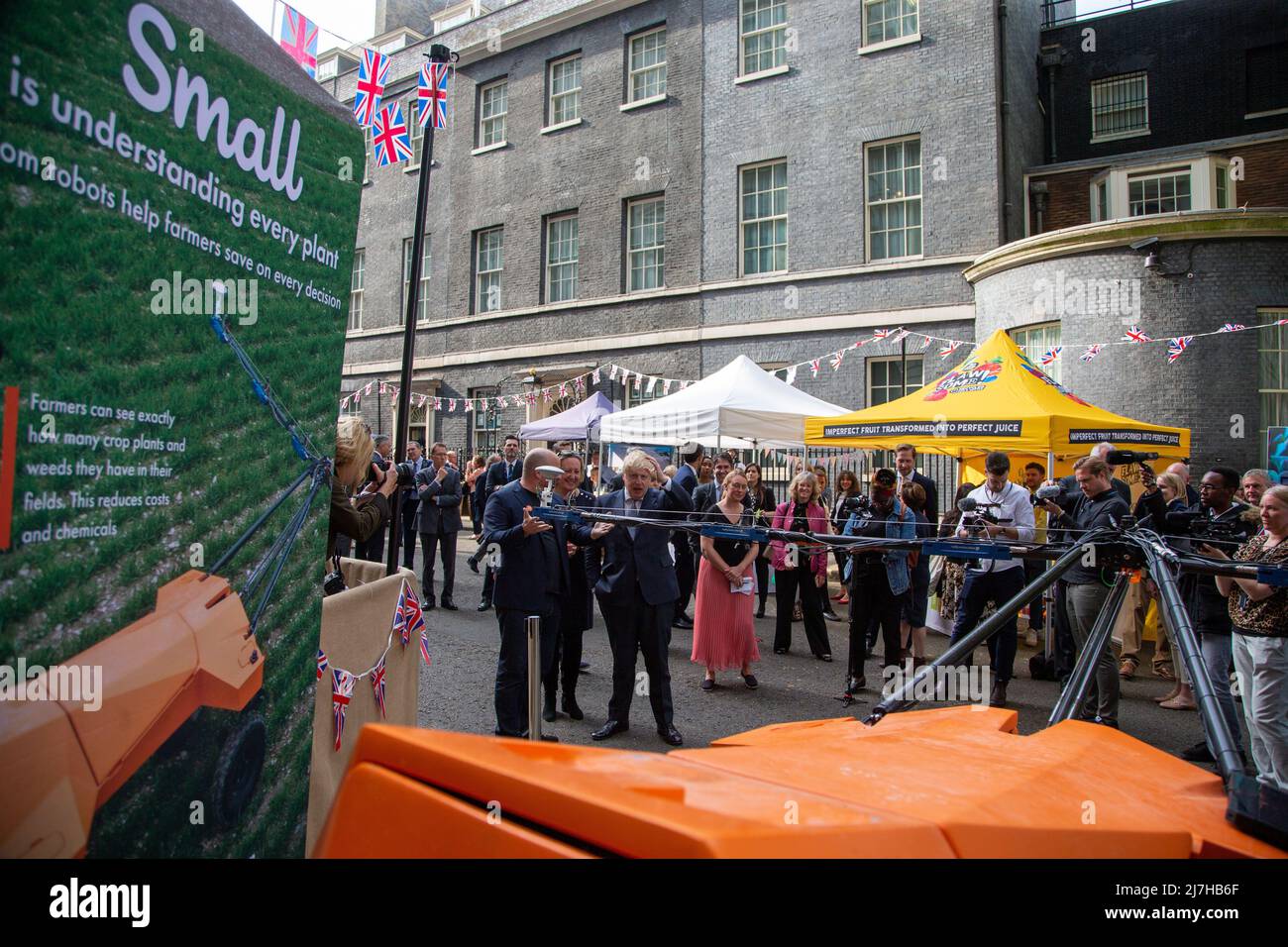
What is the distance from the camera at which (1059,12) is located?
66.4 ft

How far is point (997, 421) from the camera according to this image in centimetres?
893

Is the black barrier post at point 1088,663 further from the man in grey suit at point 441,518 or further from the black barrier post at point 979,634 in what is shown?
→ the man in grey suit at point 441,518

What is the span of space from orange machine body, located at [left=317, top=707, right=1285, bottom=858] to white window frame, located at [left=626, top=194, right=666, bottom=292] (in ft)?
60.3

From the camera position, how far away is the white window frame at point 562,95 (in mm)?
20734

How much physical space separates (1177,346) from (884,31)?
8.69 metres

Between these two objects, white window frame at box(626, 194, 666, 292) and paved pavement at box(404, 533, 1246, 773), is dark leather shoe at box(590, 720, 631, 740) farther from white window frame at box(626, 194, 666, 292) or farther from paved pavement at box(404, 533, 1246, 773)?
white window frame at box(626, 194, 666, 292)

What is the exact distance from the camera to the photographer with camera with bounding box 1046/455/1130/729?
5.95 metres

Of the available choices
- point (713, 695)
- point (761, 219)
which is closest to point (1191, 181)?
point (761, 219)

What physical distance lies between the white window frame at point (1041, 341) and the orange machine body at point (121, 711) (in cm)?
1412

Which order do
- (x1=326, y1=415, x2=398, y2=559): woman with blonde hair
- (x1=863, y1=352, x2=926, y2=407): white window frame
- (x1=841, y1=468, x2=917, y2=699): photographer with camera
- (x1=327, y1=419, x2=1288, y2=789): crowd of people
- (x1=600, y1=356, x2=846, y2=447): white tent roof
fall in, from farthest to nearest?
(x1=863, y1=352, x2=926, y2=407): white window frame < (x1=600, y1=356, x2=846, y2=447): white tent roof < (x1=841, y1=468, x2=917, y2=699): photographer with camera < (x1=327, y1=419, x2=1288, y2=789): crowd of people < (x1=326, y1=415, x2=398, y2=559): woman with blonde hair

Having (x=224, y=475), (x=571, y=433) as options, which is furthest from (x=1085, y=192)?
(x=224, y=475)

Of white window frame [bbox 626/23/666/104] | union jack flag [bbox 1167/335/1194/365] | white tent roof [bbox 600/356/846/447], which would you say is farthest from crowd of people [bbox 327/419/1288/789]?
white window frame [bbox 626/23/666/104]

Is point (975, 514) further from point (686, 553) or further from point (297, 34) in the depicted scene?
point (297, 34)
